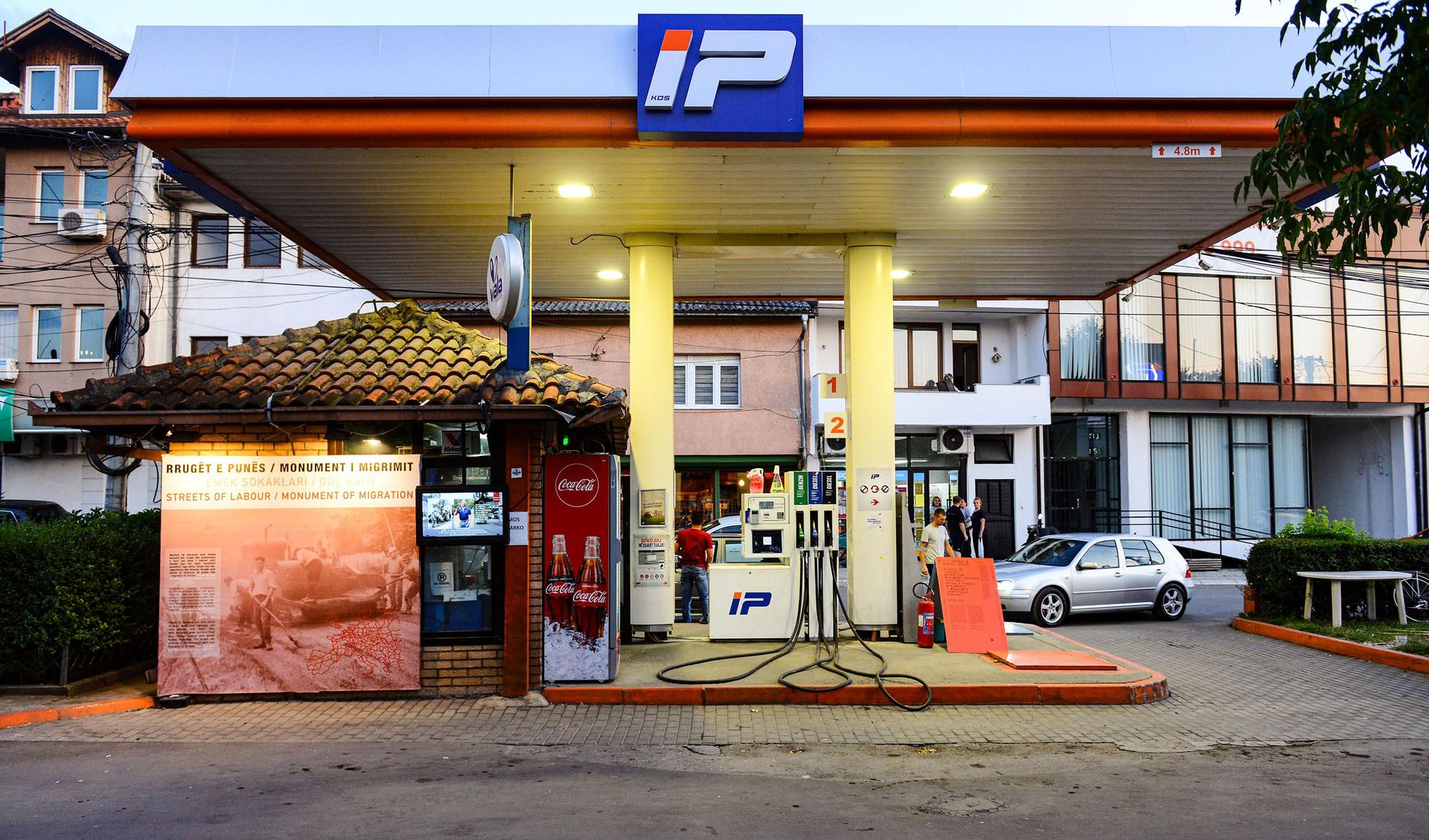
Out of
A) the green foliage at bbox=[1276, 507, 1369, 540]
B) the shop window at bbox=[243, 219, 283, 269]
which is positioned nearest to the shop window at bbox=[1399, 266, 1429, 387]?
the green foliage at bbox=[1276, 507, 1369, 540]

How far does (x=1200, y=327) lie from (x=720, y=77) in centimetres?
2328

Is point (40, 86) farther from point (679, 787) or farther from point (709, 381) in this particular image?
point (679, 787)

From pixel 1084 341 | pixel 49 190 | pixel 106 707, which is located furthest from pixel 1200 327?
pixel 49 190

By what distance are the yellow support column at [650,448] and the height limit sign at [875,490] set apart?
2264 mm

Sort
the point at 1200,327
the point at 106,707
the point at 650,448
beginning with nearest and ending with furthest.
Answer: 1. the point at 106,707
2. the point at 650,448
3. the point at 1200,327

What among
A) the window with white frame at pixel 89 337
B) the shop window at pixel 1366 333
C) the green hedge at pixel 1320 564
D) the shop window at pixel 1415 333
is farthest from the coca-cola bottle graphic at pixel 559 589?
the shop window at pixel 1415 333

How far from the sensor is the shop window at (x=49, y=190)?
1086 inches

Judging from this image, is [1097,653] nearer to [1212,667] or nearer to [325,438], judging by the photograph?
[1212,667]

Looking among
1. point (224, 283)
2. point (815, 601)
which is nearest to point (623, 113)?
point (815, 601)

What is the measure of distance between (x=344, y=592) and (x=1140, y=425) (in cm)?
2442

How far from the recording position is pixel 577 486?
1038cm

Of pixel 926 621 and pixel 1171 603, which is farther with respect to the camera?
pixel 1171 603

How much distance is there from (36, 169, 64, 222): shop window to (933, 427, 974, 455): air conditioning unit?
24.1m

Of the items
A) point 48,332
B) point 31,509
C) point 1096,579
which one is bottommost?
point 1096,579
